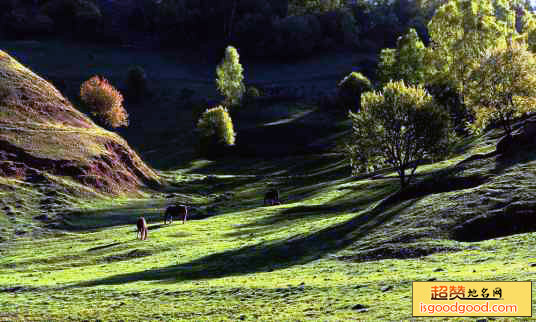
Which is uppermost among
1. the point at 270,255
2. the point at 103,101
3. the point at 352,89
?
the point at 352,89

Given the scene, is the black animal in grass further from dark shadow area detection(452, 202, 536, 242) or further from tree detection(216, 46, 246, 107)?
tree detection(216, 46, 246, 107)

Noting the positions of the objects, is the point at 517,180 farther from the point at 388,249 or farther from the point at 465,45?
the point at 465,45

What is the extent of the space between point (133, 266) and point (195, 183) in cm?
6612

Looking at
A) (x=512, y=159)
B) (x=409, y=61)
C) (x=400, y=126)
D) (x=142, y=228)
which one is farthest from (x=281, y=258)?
(x=409, y=61)

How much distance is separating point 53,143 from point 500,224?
78.1 metres

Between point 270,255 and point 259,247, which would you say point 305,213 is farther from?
point 270,255

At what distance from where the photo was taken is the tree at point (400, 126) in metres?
67.8

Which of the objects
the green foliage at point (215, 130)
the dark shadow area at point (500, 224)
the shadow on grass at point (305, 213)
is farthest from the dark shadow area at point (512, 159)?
the green foliage at point (215, 130)

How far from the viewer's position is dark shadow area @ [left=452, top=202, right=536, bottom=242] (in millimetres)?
41219

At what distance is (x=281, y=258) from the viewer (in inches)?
1848

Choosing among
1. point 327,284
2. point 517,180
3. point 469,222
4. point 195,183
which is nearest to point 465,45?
point 195,183

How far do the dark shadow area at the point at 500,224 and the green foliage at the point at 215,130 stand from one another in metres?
116

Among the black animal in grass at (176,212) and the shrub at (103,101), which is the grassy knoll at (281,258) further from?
the shrub at (103,101)

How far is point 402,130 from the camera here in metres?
67.8
